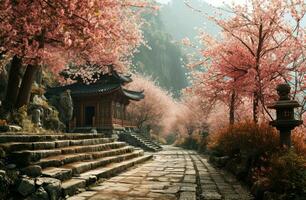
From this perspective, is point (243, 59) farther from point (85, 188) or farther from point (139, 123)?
point (139, 123)

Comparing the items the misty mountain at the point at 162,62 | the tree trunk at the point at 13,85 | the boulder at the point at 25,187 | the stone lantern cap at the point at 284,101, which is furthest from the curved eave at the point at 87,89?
the misty mountain at the point at 162,62

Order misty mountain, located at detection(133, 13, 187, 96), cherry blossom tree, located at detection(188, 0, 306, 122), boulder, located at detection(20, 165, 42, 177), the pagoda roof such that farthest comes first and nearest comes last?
1. misty mountain, located at detection(133, 13, 187, 96)
2. the pagoda roof
3. cherry blossom tree, located at detection(188, 0, 306, 122)
4. boulder, located at detection(20, 165, 42, 177)

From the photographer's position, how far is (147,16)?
13412 centimetres

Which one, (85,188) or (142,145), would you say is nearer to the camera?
(85,188)

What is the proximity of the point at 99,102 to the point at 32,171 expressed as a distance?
28.1 meters

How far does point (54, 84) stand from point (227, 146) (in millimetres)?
30005

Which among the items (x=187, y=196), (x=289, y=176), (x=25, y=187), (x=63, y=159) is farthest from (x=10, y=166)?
(x=289, y=176)

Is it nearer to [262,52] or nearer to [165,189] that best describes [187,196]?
[165,189]

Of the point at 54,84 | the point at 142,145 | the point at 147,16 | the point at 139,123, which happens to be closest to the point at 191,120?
the point at 139,123

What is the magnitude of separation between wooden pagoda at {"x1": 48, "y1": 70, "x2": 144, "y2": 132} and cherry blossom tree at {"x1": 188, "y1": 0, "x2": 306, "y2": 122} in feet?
61.6

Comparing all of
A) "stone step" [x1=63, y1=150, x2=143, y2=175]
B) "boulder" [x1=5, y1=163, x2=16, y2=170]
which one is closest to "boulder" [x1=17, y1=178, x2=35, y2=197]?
"boulder" [x1=5, y1=163, x2=16, y2=170]

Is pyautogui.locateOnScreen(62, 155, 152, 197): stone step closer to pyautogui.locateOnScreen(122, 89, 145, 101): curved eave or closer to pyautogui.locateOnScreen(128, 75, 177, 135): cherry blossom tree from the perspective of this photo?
pyautogui.locateOnScreen(122, 89, 145, 101): curved eave

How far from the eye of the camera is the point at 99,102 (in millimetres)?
34344

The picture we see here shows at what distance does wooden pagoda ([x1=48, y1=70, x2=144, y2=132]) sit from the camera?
33312 millimetres
